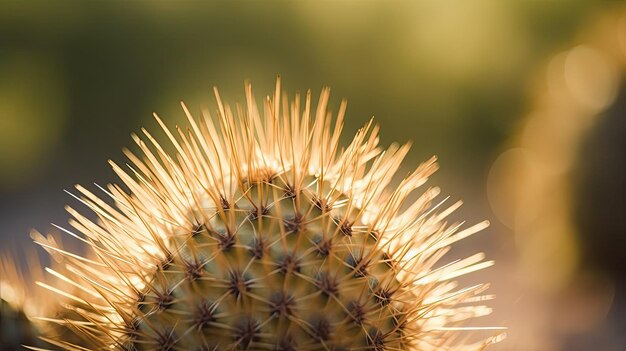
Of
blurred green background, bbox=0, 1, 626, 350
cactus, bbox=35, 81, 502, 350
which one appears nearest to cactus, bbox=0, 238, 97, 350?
cactus, bbox=35, 81, 502, 350

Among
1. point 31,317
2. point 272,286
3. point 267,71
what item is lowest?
point 272,286

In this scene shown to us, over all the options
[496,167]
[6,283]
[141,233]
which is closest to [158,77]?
[496,167]

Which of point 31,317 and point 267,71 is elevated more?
point 267,71

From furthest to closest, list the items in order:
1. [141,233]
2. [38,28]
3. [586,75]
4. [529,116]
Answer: [38,28]
[529,116]
[586,75]
[141,233]

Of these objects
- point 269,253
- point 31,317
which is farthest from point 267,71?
point 269,253

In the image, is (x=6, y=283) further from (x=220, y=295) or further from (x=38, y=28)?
(x=38, y=28)

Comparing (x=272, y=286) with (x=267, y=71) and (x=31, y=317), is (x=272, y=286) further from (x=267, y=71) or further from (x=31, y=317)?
(x=267, y=71)

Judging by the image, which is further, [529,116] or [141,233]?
[529,116]

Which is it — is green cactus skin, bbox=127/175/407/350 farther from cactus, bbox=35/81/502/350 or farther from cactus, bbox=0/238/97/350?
cactus, bbox=0/238/97/350
